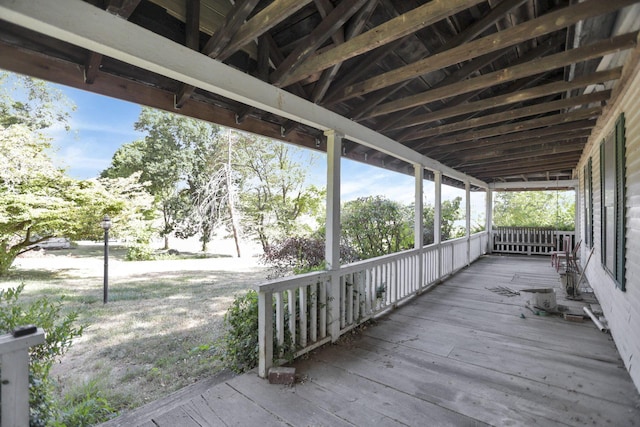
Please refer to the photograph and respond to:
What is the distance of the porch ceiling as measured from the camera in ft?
5.58

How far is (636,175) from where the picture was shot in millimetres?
2285

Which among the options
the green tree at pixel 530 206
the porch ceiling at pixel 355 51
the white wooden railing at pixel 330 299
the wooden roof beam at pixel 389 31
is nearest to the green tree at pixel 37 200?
the porch ceiling at pixel 355 51

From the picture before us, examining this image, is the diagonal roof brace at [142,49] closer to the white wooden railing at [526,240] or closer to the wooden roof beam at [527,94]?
the wooden roof beam at [527,94]

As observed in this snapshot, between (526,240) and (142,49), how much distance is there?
11.3 metres

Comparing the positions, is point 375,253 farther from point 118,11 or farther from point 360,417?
point 118,11

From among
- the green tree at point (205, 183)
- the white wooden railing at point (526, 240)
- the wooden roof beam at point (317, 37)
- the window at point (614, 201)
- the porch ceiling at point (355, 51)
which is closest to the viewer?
the porch ceiling at point (355, 51)

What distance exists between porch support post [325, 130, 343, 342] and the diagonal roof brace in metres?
0.35

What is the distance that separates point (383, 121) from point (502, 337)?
2898 millimetres

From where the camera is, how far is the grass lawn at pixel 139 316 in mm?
3096

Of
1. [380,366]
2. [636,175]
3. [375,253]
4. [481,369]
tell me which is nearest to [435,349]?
[481,369]

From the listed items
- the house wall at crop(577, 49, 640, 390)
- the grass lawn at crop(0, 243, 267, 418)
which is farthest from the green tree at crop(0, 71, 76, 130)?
the house wall at crop(577, 49, 640, 390)

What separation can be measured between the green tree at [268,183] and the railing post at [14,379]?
11115mm

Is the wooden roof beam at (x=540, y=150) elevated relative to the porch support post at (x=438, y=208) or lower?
elevated

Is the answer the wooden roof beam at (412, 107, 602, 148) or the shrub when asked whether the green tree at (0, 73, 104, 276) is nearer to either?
the shrub
